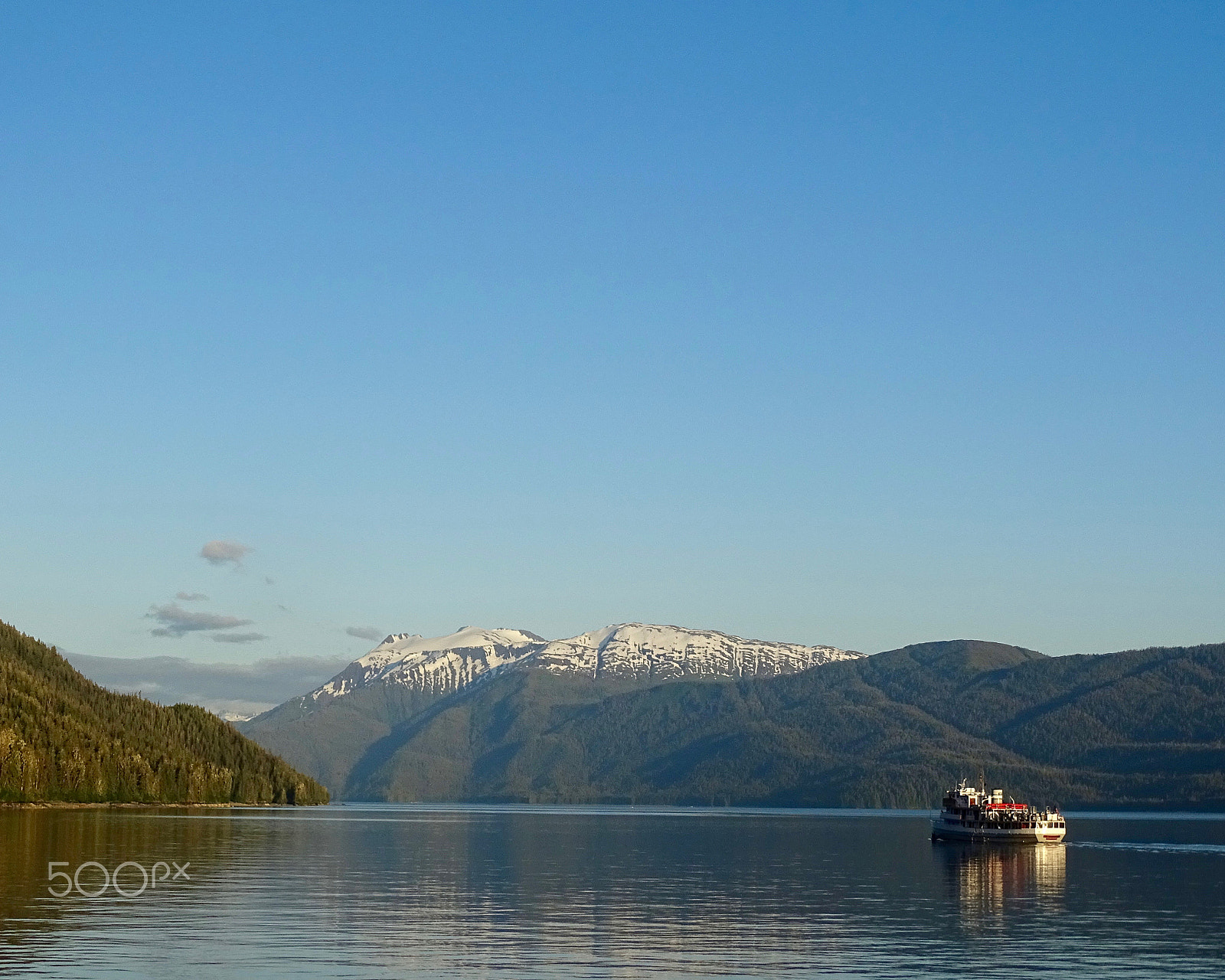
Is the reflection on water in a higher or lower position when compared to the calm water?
lower

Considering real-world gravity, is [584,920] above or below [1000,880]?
above

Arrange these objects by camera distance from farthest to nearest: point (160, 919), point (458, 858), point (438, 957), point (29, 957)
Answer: point (458, 858) → point (160, 919) → point (438, 957) → point (29, 957)

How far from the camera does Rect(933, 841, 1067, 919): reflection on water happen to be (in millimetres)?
120250

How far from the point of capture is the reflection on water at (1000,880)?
120250 millimetres

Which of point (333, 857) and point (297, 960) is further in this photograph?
point (333, 857)

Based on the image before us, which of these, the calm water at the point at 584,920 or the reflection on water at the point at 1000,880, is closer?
the calm water at the point at 584,920

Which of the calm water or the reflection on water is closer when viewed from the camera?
the calm water

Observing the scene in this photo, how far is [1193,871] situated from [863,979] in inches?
4449

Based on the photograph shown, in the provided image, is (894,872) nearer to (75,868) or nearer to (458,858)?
(458,858)

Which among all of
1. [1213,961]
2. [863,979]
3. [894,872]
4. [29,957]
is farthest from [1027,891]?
[29,957]

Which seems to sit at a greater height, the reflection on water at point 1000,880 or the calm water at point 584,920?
the calm water at point 584,920

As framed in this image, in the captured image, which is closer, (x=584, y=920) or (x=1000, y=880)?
(x=584, y=920)

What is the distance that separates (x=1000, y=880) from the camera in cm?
14838

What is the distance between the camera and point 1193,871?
16975 cm
